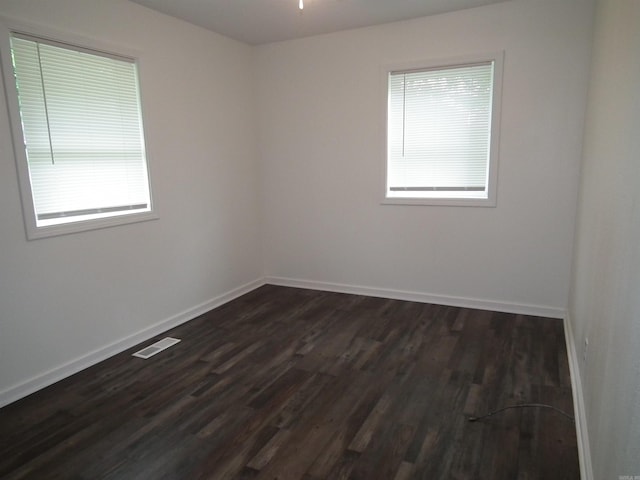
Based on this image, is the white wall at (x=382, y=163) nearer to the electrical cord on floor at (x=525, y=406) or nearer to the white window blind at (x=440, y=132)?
the white window blind at (x=440, y=132)

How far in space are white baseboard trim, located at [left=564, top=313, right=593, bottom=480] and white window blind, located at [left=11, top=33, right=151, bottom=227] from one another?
3357 millimetres

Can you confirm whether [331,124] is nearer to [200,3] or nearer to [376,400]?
[200,3]

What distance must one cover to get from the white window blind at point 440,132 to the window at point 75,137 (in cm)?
239

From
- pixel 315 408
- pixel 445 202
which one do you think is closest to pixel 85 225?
pixel 315 408

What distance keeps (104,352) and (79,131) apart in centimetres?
166

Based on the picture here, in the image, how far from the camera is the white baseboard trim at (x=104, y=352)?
8.61 feet

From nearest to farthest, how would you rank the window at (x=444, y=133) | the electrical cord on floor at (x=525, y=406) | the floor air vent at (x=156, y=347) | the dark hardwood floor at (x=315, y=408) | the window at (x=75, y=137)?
the dark hardwood floor at (x=315, y=408) < the electrical cord on floor at (x=525, y=406) < the window at (x=75, y=137) < the floor air vent at (x=156, y=347) < the window at (x=444, y=133)

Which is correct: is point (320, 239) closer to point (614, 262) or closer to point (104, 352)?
point (104, 352)

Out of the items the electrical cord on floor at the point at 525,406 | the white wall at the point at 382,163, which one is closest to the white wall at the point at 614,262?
the electrical cord on floor at the point at 525,406

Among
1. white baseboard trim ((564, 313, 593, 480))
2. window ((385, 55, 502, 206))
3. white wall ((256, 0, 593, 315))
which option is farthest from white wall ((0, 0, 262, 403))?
white baseboard trim ((564, 313, 593, 480))

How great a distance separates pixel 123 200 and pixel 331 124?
220cm

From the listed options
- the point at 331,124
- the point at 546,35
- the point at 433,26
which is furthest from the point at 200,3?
the point at 546,35

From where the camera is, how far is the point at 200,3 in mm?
3277

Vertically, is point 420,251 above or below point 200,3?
below
